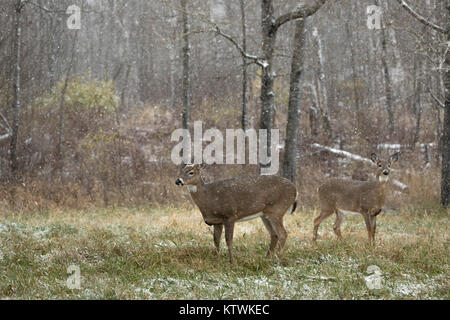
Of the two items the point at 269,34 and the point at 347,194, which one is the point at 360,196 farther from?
the point at 269,34

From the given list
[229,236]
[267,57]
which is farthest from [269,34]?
[229,236]

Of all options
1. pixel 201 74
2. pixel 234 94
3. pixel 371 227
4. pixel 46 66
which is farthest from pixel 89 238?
pixel 201 74

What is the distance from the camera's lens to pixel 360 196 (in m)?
8.48

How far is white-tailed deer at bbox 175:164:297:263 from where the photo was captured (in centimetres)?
713

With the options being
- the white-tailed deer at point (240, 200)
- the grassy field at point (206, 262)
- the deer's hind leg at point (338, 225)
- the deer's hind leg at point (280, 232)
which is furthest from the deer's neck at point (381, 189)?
the deer's hind leg at point (280, 232)

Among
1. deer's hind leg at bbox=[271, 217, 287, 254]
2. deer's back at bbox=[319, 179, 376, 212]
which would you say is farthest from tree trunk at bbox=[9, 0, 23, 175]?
deer's hind leg at bbox=[271, 217, 287, 254]

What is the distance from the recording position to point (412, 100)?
874 inches

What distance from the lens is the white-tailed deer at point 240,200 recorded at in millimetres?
7133

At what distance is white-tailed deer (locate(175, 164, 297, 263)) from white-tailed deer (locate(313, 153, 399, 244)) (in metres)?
1.53

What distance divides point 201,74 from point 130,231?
619 inches

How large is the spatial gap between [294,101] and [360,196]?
4349mm

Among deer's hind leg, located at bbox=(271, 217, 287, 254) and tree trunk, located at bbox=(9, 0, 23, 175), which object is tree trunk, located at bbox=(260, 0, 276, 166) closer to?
deer's hind leg, located at bbox=(271, 217, 287, 254)
